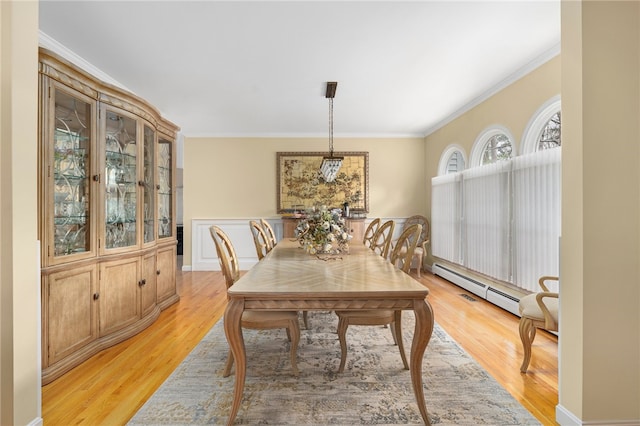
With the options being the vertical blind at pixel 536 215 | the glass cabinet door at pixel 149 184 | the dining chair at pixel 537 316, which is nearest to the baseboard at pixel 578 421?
the dining chair at pixel 537 316

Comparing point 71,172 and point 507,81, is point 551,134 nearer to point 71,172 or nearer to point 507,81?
point 507,81

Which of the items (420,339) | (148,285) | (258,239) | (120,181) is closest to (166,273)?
(148,285)

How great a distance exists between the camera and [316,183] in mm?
6172

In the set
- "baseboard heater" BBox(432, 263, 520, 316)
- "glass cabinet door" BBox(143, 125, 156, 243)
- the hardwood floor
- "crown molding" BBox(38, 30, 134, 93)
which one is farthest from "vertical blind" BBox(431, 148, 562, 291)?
"crown molding" BBox(38, 30, 134, 93)

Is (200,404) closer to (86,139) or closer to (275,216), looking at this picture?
(86,139)

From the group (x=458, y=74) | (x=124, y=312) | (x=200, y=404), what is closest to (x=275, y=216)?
(x=124, y=312)

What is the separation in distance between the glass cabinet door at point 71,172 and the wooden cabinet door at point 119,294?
0.33 metres

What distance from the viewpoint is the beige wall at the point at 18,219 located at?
146cm

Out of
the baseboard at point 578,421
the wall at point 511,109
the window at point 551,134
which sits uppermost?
the wall at point 511,109

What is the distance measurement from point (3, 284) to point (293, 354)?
161cm

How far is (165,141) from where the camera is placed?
3842 mm

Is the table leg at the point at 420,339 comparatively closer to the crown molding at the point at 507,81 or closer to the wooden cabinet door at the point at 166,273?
the crown molding at the point at 507,81

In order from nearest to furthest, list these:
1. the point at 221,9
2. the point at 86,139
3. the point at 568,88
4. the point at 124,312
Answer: the point at 568,88
the point at 221,9
the point at 86,139
the point at 124,312

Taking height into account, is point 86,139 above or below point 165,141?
below
